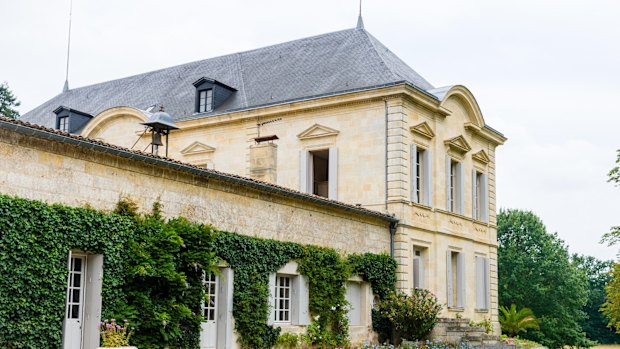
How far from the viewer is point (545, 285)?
44375mm

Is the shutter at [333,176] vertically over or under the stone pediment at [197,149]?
under

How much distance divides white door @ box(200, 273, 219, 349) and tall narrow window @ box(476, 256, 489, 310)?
39.5 feet

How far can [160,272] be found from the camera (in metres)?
12.4

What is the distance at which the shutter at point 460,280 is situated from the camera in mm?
23422

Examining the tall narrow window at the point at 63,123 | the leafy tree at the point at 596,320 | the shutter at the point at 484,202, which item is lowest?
the leafy tree at the point at 596,320

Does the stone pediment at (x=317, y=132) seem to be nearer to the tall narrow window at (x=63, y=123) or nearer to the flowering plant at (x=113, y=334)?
the tall narrow window at (x=63, y=123)

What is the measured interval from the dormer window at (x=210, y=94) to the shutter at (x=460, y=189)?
754 centimetres

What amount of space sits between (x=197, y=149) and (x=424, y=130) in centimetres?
724

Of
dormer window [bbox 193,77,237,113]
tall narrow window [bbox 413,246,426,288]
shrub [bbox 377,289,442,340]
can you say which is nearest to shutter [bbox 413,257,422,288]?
tall narrow window [bbox 413,246,426,288]

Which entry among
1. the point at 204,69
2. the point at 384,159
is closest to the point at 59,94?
the point at 204,69

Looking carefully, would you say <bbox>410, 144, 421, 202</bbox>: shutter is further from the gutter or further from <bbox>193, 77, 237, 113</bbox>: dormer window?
<bbox>193, 77, 237, 113</bbox>: dormer window

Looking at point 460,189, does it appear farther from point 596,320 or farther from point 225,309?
point 596,320

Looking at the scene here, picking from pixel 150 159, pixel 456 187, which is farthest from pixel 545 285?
pixel 150 159

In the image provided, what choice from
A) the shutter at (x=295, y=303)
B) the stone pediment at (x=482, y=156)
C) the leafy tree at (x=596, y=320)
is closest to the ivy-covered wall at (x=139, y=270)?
the shutter at (x=295, y=303)
